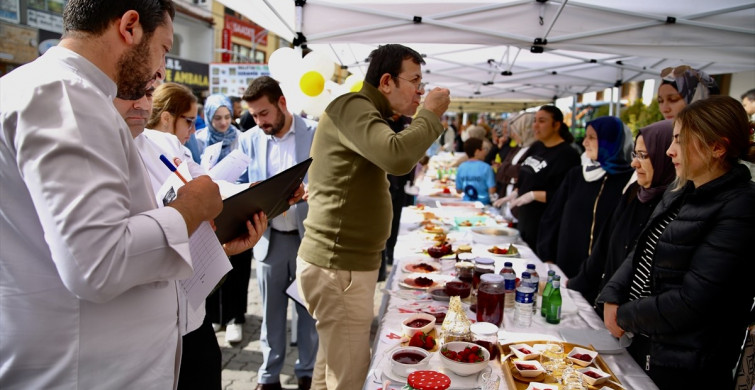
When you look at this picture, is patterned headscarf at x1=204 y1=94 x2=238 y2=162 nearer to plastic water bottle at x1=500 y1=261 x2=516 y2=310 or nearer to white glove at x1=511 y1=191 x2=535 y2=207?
white glove at x1=511 y1=191 x2=535 y2=207

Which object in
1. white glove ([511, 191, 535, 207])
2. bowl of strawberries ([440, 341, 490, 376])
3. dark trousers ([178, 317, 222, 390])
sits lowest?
dark trousers ([178, 317, 222, 390])

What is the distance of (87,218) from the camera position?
77 centimetres

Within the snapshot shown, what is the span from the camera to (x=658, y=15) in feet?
11.2

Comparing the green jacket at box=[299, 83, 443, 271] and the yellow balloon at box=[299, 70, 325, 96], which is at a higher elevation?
the yellow balloon at box=[299, 70, 325, 96]

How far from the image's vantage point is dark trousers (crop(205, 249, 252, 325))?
3.63 metres

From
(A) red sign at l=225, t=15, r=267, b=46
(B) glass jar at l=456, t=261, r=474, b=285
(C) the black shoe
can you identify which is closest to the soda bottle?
(B) glass jar at l=456, t=261, r=474, b=285

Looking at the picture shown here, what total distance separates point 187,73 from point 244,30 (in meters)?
7.75

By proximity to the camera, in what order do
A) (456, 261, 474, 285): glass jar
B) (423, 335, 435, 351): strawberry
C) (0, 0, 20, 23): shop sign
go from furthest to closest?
(0, 0, 20, 23): shop sign, (456, 261, 474, 285): glass jar, (423, 335, 435, 351): strawberry

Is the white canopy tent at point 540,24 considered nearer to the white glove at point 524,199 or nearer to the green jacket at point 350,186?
the white glove at point 524,199

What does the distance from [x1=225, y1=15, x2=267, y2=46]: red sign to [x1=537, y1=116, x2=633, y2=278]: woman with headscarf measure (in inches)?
772

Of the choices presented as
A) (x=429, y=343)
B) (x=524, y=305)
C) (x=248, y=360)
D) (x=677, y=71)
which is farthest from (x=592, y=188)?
(x=248, y=360)

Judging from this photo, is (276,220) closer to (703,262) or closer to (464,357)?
(464,357)

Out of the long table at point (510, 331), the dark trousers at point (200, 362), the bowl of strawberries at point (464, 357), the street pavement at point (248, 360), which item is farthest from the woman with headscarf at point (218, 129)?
the bowl of strawberries at point (464, 357)

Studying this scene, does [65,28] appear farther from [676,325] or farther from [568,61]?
[568,61]
